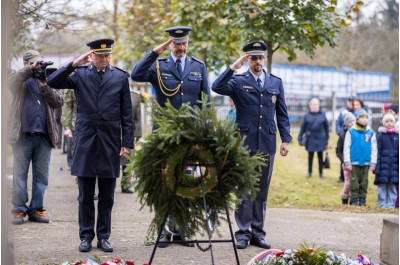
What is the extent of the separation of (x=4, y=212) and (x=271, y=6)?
7.50m

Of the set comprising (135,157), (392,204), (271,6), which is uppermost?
(271,6)

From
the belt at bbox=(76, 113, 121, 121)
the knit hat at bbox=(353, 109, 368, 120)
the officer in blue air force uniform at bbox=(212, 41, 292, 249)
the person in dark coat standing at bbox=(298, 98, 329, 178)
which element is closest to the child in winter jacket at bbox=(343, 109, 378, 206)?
the knit hat at bbox=(353, 109, 368, 120)

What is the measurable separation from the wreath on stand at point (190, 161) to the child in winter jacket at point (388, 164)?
26.1 ft

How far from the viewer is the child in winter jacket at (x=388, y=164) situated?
13.8 m

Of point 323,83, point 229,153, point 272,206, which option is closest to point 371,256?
point 229,153

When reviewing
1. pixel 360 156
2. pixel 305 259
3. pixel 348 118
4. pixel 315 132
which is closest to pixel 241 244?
pixel 305 259

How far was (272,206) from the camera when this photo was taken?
1262cm

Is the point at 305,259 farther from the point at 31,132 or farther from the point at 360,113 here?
the point at 360,113

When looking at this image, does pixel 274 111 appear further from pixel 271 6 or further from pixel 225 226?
pixel 271 6

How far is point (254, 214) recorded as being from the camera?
339 inches

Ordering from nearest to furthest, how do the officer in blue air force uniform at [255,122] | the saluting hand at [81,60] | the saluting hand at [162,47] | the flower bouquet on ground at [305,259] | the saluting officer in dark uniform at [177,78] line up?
the flower bouquet on ground at [305,259]
the saluting hand at [162,47]
the saluting hand at [81,60]
the saluting officer in dark uniform at [177,78]
the officer in blue air force uniform at [255,122]

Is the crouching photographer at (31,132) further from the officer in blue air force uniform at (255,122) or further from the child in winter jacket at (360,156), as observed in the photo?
the child in winter jacket at (360,156)

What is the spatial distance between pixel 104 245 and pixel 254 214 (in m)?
1.76

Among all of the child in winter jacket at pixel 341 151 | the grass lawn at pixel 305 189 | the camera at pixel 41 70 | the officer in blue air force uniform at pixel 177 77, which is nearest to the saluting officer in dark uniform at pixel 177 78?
the officer in blue air force uniform at pixel 177 77
